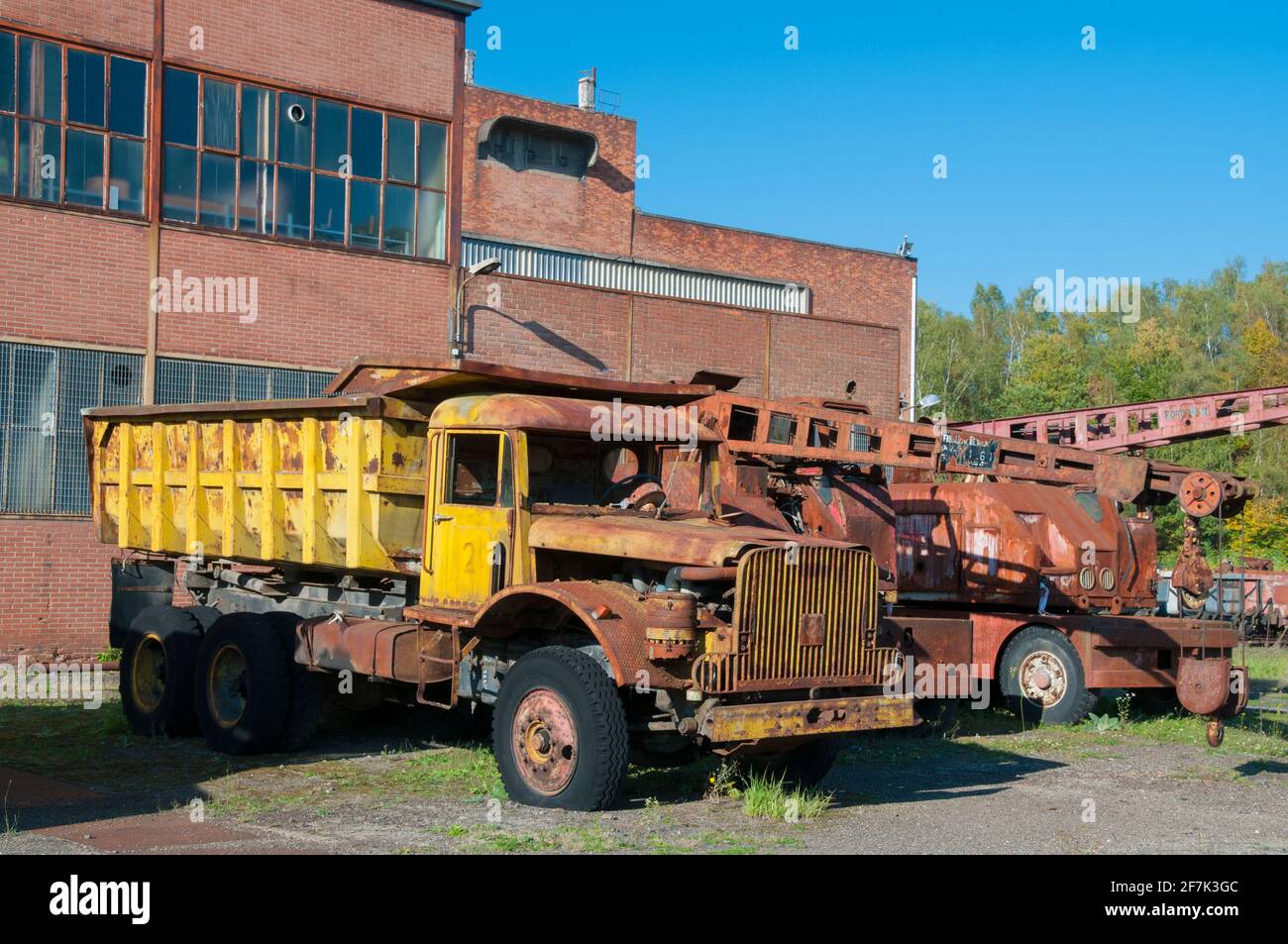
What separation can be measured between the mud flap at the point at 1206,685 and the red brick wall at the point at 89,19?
16.2m

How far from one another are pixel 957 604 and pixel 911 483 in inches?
60.8

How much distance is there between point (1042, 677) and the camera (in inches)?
566

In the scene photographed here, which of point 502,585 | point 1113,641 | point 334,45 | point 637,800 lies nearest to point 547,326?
point 334,45

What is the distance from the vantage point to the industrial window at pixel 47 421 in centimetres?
1850

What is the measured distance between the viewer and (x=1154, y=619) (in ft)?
48.4

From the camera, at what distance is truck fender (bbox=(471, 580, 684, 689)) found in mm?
8594

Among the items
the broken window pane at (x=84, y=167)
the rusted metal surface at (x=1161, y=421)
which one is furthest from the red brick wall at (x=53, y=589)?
the rusted metal surface at (x=1161, y=421)

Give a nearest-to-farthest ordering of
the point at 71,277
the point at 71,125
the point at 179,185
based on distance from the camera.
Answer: the point at 71,277 < the point at 71,125 < the point at 179,185

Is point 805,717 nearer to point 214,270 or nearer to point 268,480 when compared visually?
point 268,480

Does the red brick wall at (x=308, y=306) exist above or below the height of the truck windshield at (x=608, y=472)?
above

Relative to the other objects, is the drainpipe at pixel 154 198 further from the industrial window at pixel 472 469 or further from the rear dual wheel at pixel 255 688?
the industrial window at pixel 472 469

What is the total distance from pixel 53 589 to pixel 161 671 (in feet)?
22.5

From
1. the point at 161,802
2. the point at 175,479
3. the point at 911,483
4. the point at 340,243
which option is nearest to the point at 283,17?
the point at 340,243

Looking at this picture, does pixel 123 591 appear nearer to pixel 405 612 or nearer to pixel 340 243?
pixel 405 612
